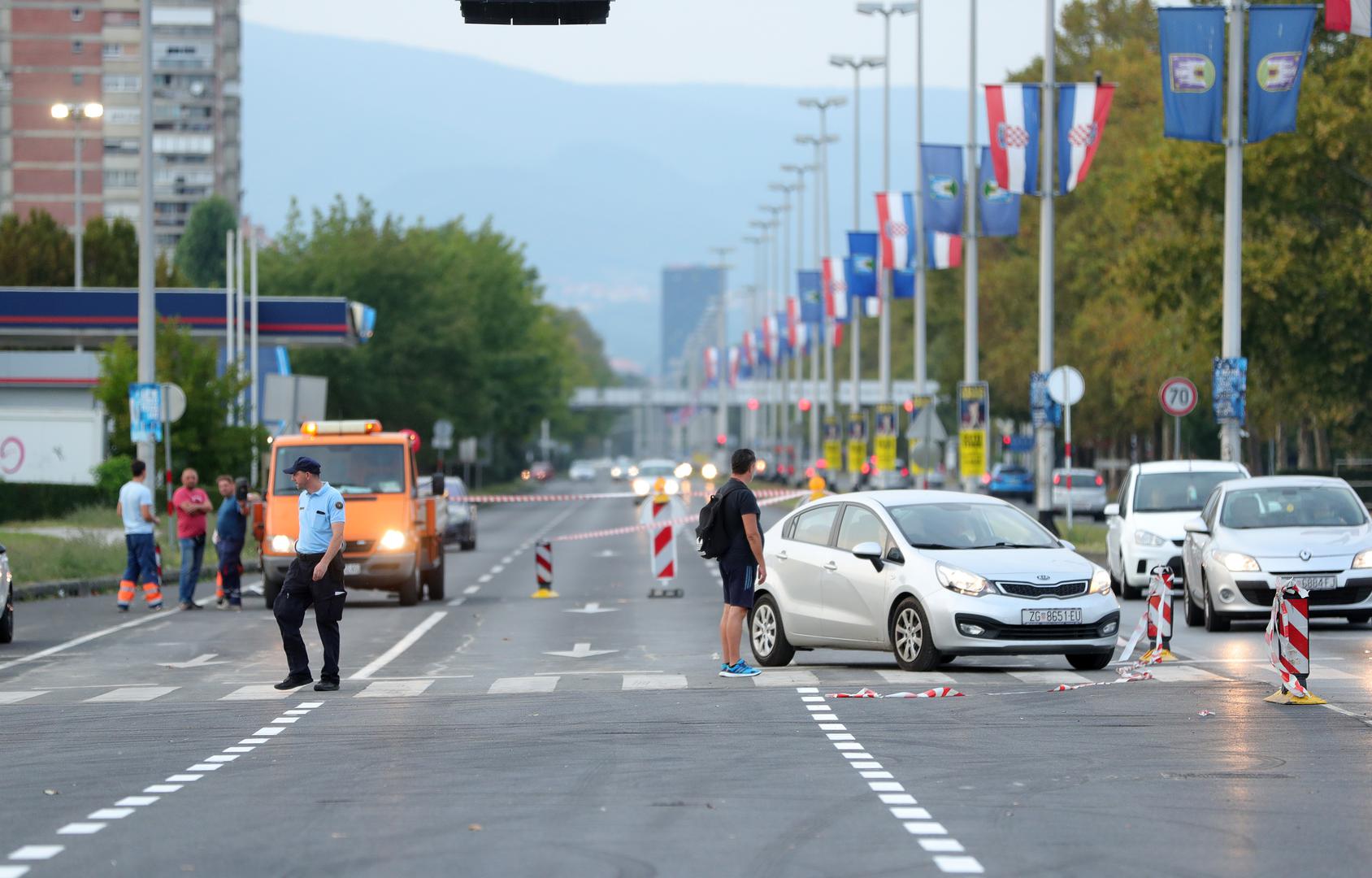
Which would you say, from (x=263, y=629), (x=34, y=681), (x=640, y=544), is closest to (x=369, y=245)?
(x=640, y=544)

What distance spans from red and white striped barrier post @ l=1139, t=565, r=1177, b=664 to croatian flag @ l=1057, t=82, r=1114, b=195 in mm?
20926

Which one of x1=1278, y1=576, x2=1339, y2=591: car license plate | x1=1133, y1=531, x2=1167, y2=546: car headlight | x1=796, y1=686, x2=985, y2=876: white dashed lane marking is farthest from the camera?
x1=1133, y1=531, x2=1167, y2=546: car headlight

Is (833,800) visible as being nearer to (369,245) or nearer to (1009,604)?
(1009,604)

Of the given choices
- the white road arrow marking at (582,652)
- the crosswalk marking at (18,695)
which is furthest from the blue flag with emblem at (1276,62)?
the crosswalk marking at (18,695)

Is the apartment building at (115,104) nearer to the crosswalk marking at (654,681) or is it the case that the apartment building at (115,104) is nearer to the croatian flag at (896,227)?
the croatian flag at (896,227)

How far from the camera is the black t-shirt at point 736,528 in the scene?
59.2ft

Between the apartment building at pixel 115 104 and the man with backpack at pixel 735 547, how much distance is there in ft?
409

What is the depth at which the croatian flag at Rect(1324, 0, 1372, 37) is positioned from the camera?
3009cm

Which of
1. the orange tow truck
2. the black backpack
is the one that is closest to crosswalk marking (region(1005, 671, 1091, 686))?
the black backpack

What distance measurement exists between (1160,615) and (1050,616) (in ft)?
6.92

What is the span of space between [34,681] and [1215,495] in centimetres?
1174

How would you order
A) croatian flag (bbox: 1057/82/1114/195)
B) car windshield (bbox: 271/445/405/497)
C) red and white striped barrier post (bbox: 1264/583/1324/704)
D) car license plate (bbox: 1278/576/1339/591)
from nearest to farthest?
1. red and white striped barrier post (bbox: 1264/583/1324/704)
2. car license plate (bbox: 1278/576/1339/591)
3. car windshield (bbox: 271/445/405/497)
4. croatian flag (bbox: 1057/82/1114/195)

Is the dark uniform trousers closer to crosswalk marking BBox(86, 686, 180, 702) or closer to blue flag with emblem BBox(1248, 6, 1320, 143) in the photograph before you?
crosswalk marking BBox(86, 686, 180, 702)

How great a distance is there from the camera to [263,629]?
25.4 m
